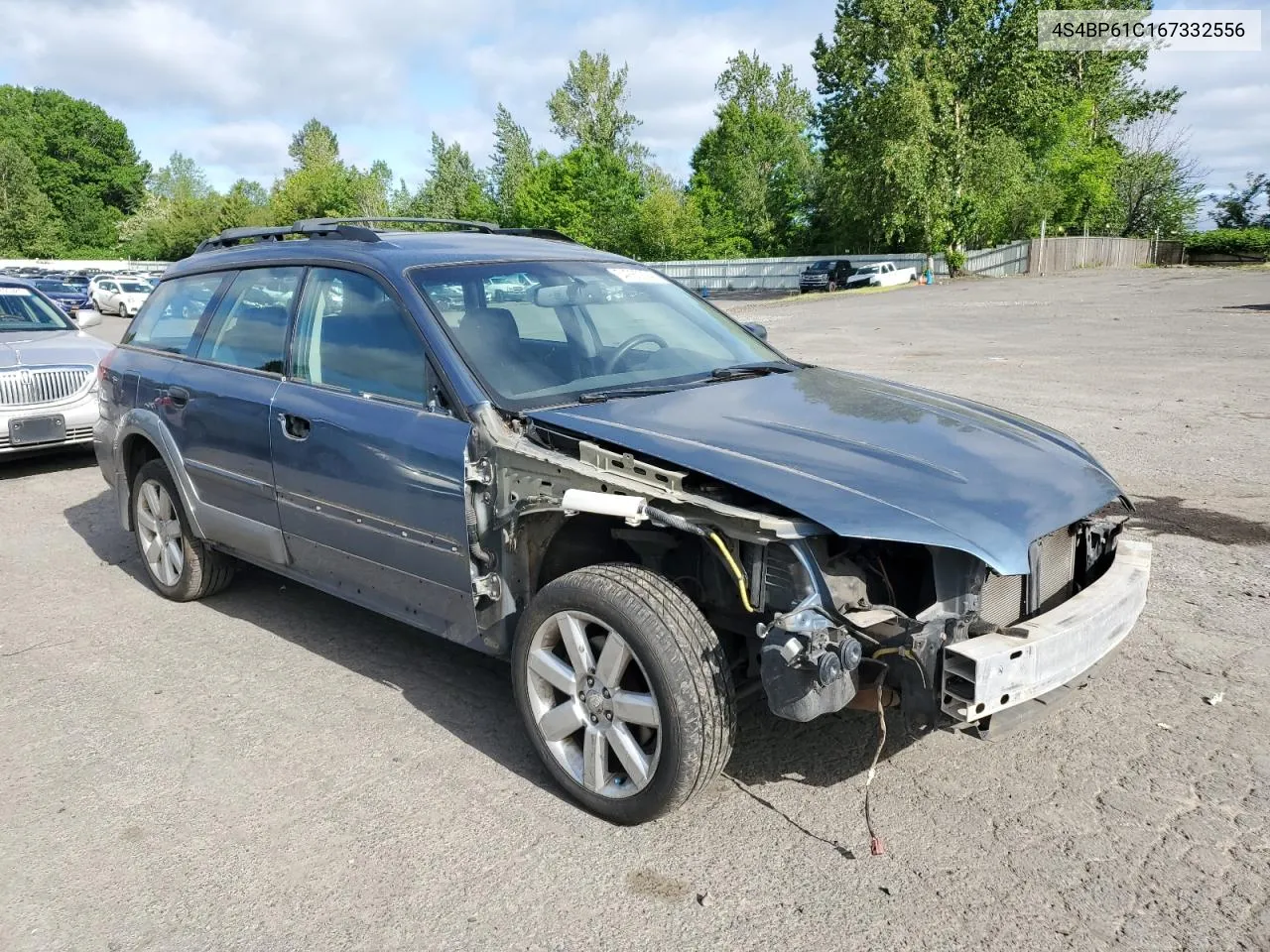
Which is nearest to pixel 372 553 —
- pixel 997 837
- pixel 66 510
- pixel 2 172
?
pixel 997 837

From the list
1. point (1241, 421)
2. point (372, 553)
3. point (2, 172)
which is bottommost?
point (1241, 421)

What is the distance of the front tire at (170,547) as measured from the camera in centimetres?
512

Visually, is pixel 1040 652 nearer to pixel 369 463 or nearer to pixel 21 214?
pixel 369 463

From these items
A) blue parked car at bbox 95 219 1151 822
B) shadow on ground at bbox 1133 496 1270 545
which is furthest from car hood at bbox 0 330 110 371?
shadow on ground at bbox 1133 496 1270 545

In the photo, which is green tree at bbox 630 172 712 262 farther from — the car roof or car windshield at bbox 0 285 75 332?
the car roof

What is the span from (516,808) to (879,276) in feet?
133

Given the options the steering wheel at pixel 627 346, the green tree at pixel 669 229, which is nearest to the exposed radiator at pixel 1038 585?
the steering wheel at pixel 627 346

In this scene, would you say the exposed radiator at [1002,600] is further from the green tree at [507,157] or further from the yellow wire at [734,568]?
the green tree at [507,157]

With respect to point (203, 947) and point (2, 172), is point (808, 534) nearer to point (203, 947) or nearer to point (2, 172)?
point (203, 947)

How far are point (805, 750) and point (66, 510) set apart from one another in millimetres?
6298

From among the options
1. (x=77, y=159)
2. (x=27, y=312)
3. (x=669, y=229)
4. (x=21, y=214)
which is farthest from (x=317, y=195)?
(x=27, y=312)

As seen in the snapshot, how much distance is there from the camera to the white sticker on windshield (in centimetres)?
459

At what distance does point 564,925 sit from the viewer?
8.68 feet

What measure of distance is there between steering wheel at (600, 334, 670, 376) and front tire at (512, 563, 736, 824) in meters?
1.07
